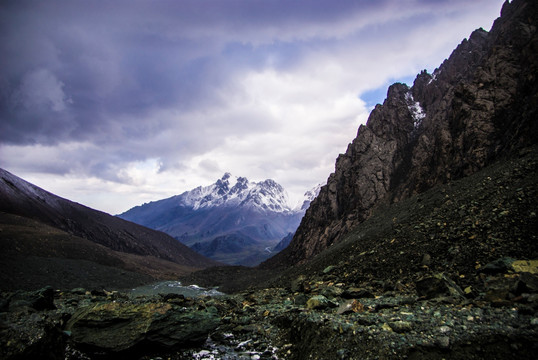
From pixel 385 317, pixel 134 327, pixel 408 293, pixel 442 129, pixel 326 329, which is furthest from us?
pixel 442 129

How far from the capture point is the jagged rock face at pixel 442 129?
42062 mm

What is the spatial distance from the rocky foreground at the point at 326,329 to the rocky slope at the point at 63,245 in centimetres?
4961

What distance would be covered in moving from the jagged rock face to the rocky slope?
51.9 metres

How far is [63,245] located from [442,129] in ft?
332

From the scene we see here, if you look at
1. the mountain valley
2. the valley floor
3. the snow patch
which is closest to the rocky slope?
the mountain valley

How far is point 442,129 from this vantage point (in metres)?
53.2

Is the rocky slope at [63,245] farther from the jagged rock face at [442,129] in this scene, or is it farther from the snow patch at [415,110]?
the snow patch at [415,110]

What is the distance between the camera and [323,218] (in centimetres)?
8056

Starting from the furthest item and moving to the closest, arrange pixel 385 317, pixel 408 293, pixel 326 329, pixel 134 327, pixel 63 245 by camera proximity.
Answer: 1. pixel 63 245
2. pixel 408 293
3. pixel 134 327
4. pixel 385 317
5. pixel 326 329

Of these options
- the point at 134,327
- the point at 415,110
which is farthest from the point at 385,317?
the point at 415,110

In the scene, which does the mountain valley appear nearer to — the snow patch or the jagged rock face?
the jagged rock face

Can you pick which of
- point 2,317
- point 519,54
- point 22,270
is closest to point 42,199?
point 22,270

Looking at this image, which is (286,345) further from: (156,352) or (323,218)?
(323,218)

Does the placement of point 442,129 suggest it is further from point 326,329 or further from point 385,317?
point 326,329
